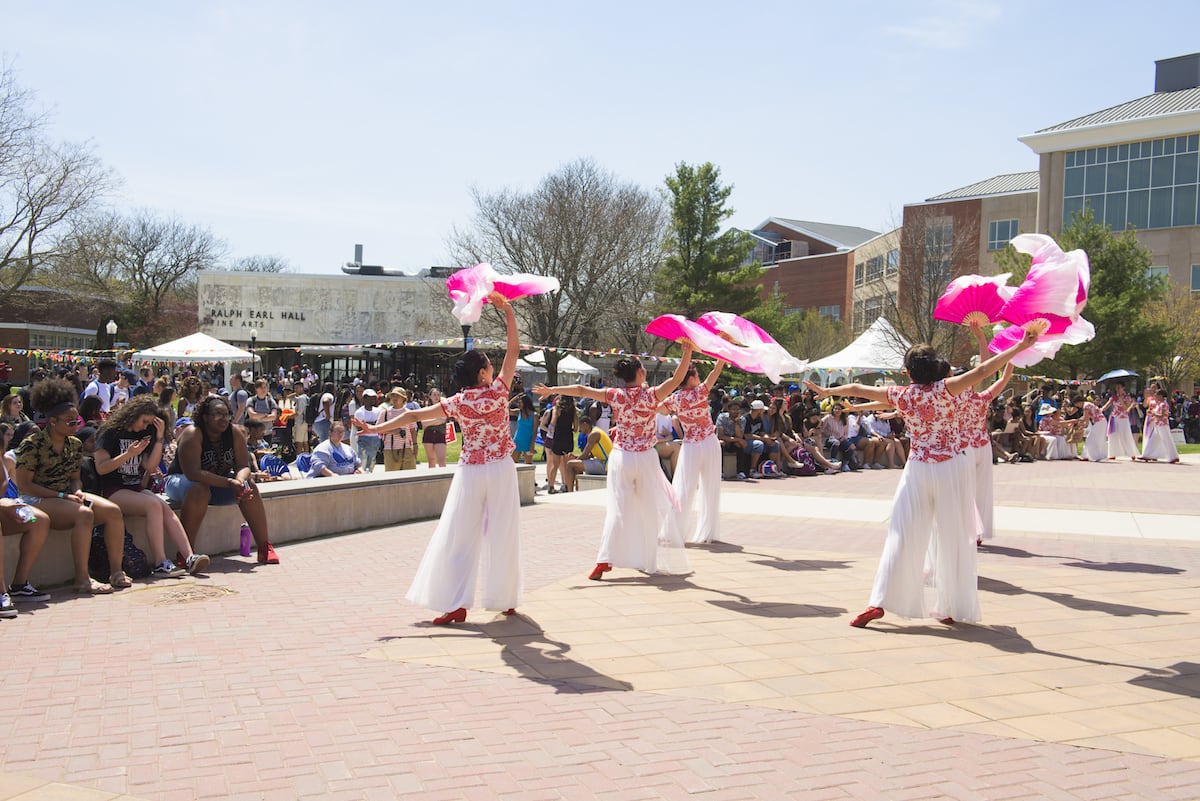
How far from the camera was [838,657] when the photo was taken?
6.37 meters

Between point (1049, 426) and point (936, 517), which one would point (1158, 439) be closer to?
point (1049, 426)

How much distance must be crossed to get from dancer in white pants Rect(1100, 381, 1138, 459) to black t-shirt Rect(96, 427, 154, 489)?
23.9 m

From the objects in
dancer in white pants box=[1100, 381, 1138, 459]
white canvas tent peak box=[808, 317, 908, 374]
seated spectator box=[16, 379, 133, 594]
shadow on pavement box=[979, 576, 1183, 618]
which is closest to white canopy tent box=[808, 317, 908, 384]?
white canvas tent peak box=[808, 317, 908, 374]

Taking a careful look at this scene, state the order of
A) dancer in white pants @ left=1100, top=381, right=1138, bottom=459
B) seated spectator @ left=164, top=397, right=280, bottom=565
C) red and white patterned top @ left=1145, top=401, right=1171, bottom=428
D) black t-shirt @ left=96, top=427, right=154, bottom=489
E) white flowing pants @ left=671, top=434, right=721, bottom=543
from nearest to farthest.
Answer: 1. black t-shirt @ left=96, top=427, right=154, bottom=489
2. seated spectator @ left=164, top=397, right=280, bottom=565
3. white flowing pants @ left=671, top=434, right=721, bottom=543
4. red and white patterned top @ left=1145, top=401, right=1171, bottom=428
5. dancer in white pants @ left=1100, top=381, right=1138, bottom=459

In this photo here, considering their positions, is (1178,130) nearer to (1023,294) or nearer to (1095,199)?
(1095,199)

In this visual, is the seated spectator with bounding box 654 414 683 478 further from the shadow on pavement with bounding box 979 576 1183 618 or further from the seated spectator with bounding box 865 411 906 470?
the shadow on pavement with bounding box 979 576 1183 618

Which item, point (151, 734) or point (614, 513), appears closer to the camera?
point (151, 734)

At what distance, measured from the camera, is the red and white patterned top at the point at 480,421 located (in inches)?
281

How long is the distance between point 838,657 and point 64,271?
42567 millimetres

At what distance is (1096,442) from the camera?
83.6ft

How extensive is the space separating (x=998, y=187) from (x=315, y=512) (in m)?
56.8

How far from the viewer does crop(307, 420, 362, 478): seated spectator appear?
45.4 feet

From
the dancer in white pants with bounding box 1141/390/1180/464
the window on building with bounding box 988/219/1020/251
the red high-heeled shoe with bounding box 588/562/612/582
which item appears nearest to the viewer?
the red high-heeled shoe with bounding box 588/562/612/582

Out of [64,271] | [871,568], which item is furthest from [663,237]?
[871,568]
